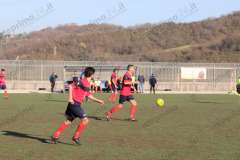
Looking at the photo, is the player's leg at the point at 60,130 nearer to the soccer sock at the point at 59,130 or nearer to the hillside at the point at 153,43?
the soccer sock at the point at 59,130

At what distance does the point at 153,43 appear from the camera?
348 feet

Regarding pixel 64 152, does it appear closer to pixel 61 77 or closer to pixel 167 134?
pixel 167 134

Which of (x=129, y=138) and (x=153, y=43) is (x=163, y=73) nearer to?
(x=129, y=138)

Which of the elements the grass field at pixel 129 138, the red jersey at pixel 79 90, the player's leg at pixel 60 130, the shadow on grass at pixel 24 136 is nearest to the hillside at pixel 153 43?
the grass field at pixel 129 138

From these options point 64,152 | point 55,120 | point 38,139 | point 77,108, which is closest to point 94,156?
point 64,152

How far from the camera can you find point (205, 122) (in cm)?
1847

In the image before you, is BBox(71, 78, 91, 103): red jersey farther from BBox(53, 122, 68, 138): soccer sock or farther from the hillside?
the hillside

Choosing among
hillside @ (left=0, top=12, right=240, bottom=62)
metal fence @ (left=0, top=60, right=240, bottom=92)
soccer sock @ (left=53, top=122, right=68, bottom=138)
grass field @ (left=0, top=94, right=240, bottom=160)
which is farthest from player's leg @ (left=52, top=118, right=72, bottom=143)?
hillside @ (left=0, top=12, right=240, bottom=62)

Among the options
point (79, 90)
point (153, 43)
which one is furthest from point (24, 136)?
point (153, 43)

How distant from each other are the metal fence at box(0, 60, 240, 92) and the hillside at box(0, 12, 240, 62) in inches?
1292

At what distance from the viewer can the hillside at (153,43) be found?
9031 cm

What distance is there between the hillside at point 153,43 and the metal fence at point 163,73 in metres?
32.8

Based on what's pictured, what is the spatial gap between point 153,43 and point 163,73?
53358 millimetres

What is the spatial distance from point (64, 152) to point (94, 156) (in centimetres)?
84
